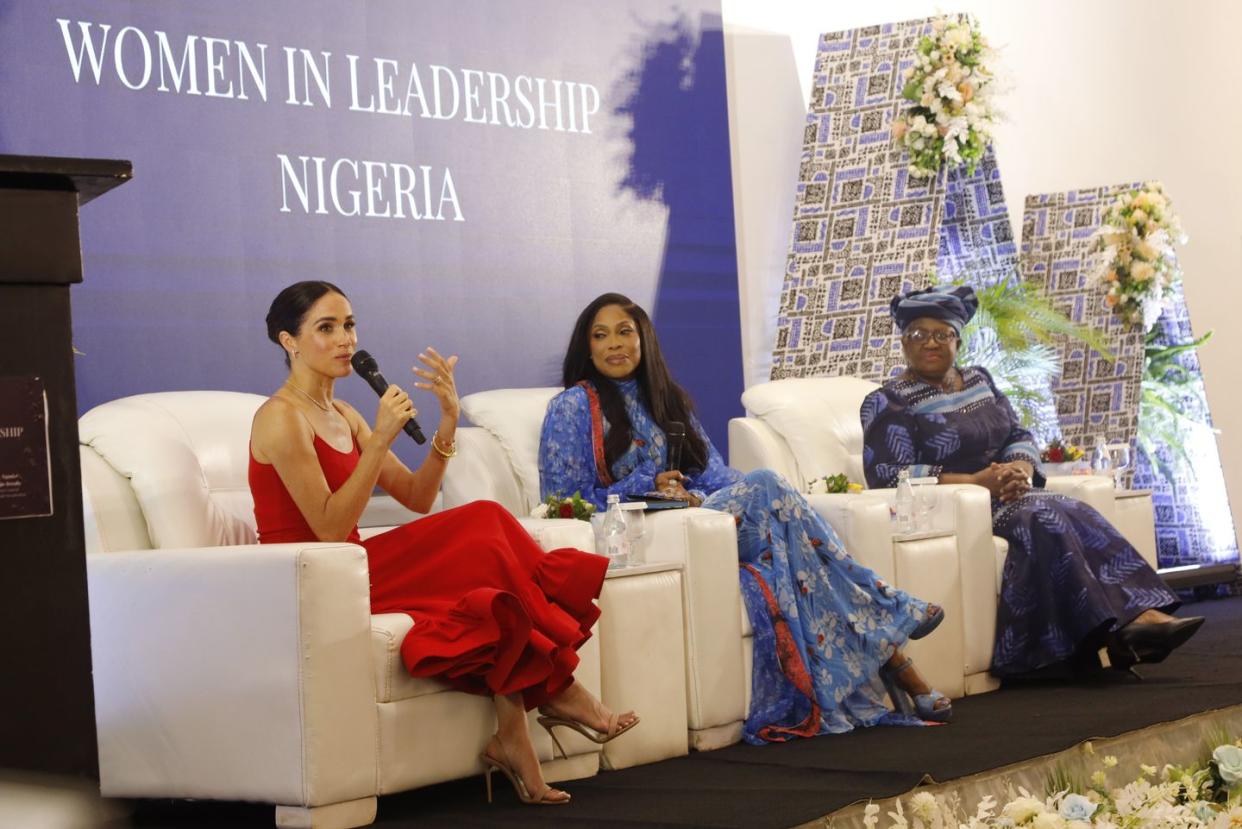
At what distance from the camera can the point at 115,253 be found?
4.32 metres

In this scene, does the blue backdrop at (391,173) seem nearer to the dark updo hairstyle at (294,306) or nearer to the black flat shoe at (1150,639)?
the dark updo hairstyle at (294,306)

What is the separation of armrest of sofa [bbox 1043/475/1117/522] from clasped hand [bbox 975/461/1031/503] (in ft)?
0.75

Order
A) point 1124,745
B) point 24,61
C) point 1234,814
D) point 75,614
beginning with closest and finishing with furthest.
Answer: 1. point 75,614
2. point 1234,814
3. point 1124,745
4. point 24,61

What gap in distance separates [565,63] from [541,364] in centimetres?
111

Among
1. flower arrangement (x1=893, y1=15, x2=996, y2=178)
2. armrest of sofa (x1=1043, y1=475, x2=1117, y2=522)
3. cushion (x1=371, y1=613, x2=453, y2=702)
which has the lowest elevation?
cushion (x1=371, y1=613, x2=453, y2=702)

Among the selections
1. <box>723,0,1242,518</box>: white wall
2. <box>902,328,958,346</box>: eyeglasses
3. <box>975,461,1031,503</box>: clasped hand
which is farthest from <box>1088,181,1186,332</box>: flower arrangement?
<box>975,461,1031,503</box>: clasped hand

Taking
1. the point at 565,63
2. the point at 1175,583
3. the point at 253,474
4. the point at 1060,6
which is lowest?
the point at 1175,583

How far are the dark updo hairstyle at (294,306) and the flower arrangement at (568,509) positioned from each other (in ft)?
2.60

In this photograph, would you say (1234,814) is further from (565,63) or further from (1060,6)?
(1060,6)

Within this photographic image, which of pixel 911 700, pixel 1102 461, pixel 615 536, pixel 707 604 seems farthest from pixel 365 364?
pixel 1102 461

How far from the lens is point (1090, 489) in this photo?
5.00 m

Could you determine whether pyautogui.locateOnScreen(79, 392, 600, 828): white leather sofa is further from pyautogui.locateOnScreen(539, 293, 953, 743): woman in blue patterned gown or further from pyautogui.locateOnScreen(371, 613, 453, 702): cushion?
pyautogui.locateOnScreen(539, 293, 953, 743): woman in blue patterned gown

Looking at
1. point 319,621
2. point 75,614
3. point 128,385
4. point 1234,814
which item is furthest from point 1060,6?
point 75,614

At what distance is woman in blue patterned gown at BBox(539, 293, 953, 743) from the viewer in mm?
3875
